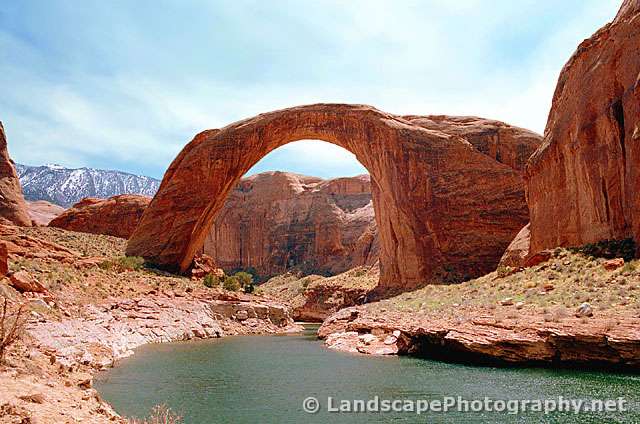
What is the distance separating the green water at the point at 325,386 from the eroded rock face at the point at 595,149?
6.84 m

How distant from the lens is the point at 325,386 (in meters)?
10.3

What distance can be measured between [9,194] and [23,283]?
72.3ft

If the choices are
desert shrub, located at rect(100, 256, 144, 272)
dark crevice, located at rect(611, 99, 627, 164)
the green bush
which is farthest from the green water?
the green bush

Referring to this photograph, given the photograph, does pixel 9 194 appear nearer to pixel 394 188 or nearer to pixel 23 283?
pixel 23 283

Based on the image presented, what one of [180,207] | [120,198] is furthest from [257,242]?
[180,207]

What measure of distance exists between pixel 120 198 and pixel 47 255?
2679 centimetres

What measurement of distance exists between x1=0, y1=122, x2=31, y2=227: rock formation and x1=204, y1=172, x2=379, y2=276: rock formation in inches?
1282

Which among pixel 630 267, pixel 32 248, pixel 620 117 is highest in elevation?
pixel 620 117

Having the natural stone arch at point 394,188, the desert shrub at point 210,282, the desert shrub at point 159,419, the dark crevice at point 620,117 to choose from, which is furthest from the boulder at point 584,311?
the desert shrub at point 210,282

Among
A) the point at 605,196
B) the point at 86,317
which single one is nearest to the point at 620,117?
the point at 605,196

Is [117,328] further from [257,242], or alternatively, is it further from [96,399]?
[257,242]

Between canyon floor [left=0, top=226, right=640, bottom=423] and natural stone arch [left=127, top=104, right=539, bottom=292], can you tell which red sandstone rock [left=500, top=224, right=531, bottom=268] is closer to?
canyon floor [left=0, top=226, right=640, bottom=423]

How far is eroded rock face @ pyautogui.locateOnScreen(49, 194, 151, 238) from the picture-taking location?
4534cm

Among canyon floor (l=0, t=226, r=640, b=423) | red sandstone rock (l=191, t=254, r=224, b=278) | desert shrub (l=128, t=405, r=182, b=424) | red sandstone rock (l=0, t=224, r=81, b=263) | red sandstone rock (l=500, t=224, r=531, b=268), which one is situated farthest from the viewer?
red sandstone rock (l=191, t=254, r=224, b=278)
